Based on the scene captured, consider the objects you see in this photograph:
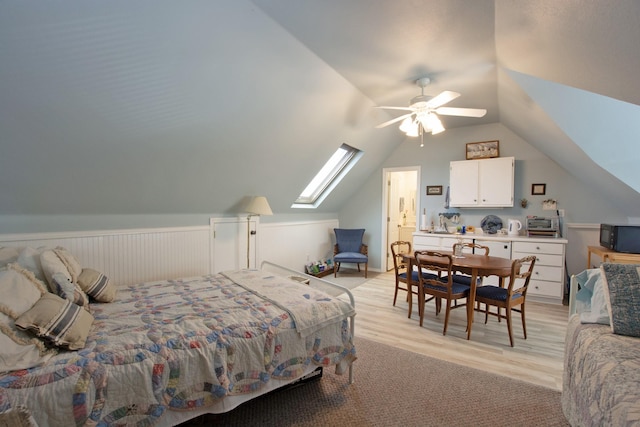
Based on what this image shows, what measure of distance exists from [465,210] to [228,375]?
4.56m

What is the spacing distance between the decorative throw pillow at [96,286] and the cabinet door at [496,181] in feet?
15.7

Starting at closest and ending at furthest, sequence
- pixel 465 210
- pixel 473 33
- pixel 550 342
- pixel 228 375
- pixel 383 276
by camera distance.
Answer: pixel 228 375, pixel 473 33, pixel 550 342, pixel 465 210, pixel 383 276

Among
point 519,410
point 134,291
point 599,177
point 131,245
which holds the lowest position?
point 519,410

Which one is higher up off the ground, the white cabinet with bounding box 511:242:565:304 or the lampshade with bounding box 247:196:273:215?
the lampshade with bounding box 247:196:273:215

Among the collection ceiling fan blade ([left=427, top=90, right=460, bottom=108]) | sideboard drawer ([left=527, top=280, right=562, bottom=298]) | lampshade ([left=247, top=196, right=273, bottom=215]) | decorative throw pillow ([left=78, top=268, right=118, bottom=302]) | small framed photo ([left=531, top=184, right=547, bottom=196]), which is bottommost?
sideboard drawer ([left=527, top=280, right=562, bottom=298])

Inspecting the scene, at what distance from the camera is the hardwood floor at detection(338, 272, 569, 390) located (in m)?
2.41

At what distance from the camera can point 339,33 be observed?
2.22m

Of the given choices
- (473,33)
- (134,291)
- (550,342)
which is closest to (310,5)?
(473,33)

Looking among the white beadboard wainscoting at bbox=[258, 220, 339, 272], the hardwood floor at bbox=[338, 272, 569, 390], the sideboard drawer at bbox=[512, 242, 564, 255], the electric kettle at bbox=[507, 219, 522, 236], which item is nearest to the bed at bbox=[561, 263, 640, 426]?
the hardwood floor at bbox=[338, 272, 569, 390]

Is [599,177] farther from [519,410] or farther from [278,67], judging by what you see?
[278,67]

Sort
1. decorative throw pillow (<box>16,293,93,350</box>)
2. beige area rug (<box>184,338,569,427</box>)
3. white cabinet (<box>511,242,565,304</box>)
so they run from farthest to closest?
1. white cabinet (<box>511,242,565,304</box>)
2. beige area rug (<box>184,338,569,427</box>)
3. decorative throw pillow (<box>16,293,93,350</box>)

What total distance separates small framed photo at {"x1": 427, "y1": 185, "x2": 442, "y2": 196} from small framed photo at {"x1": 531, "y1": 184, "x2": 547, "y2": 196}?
4.33ft

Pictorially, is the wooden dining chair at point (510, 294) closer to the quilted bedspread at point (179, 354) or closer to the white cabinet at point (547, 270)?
the white cabinet at point (547, 270)

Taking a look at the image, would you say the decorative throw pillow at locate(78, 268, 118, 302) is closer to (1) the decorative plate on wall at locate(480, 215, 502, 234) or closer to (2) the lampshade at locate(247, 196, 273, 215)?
(2) the lampshade at locate(247, 196, 273, 215)
